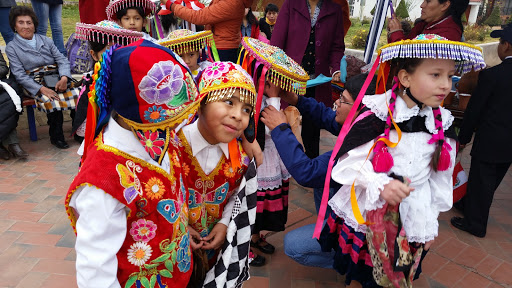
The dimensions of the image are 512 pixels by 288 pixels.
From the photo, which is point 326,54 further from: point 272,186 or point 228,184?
point 228,184

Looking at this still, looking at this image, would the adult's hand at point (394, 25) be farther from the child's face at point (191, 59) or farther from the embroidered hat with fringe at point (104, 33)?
the embroidered hat with fringe at point (104, 33)

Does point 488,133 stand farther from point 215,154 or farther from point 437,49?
point 215,154

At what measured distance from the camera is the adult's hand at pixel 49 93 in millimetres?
4855

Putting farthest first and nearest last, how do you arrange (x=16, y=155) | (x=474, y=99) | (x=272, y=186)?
1. (x=16, y=155)
2. (x=474, y=99)
3. (x=272, y=186)

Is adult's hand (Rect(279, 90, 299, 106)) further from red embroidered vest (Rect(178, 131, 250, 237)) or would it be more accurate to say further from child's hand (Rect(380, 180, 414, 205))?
child's hand (Rect(380, 180, 414, 205))

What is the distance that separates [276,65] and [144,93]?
1.12m

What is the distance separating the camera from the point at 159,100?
1305 mm

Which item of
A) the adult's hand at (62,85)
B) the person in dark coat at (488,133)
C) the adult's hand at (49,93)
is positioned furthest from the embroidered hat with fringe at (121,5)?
the person in dark coat at (488,133)

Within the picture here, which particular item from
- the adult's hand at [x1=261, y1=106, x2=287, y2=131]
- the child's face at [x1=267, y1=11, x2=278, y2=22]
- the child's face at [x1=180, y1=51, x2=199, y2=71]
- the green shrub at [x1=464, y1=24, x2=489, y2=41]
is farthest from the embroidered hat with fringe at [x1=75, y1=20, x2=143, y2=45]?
the green shrub at [x1=464, y1=24, x2=489, y2=41]

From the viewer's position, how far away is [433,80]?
1.78m

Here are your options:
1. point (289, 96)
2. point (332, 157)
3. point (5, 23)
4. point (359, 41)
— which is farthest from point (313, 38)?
point (359, 41)

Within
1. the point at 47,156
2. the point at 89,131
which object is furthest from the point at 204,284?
the point at 47,156

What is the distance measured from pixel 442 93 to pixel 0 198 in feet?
13.6

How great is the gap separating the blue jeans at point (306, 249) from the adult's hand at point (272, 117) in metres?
0.74
